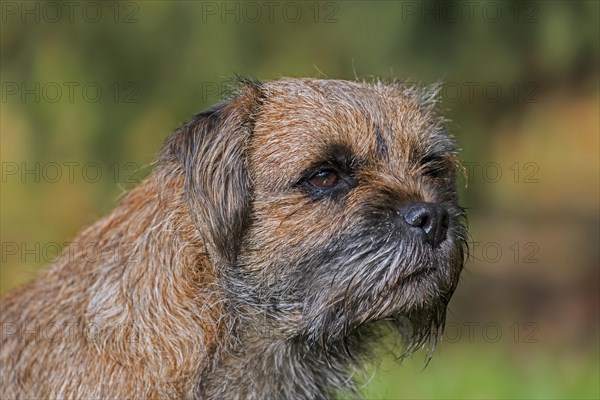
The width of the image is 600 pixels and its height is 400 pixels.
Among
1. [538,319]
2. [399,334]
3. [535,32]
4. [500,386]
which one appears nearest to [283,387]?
[399,334]

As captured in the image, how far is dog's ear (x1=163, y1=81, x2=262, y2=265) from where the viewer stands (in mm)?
4086

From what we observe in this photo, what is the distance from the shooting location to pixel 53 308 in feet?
15.0

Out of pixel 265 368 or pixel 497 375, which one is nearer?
pixel 265 368

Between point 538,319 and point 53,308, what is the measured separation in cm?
670

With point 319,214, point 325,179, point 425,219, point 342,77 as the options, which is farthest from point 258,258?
point 342,77

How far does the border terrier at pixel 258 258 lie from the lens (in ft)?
13.4

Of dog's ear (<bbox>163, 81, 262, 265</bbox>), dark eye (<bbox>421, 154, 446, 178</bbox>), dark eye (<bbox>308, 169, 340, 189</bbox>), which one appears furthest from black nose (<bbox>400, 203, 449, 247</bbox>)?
dog's ear (<bbox>163, 81, 262, 265</bbox>)

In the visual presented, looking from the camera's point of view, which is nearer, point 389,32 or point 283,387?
point 283,387

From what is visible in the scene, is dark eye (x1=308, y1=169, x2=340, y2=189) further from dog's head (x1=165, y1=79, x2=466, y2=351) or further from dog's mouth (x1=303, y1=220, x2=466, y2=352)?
dog's mouth (x1=303, y1=220, x2=466, y2=352)

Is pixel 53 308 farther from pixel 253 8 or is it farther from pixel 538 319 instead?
pixel 538 319

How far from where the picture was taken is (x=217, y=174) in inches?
163

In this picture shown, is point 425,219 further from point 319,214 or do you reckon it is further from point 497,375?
point 497,375

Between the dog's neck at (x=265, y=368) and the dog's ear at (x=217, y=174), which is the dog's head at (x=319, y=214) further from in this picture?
the dog's neck at (x=265, y=368)

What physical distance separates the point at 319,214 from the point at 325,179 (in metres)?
Result: 0.18
